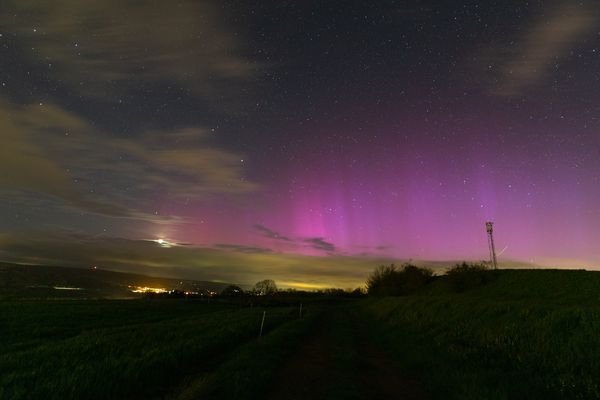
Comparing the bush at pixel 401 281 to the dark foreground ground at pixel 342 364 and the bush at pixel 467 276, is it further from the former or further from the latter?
the dark foreground ground at pixel 342 364

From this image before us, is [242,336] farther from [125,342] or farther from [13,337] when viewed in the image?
[13,337]

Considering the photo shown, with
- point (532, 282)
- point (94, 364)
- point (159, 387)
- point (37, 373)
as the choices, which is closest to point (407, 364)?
point (159, 387)

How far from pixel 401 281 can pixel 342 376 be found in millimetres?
103133

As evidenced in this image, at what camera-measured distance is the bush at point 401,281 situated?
104562mm

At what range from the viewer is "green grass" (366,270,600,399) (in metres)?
10.6

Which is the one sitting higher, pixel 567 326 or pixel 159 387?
pixel 567 326

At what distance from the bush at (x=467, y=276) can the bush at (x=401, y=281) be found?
2466 cm

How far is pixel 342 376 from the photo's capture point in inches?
485

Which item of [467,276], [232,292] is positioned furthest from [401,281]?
[232,292]

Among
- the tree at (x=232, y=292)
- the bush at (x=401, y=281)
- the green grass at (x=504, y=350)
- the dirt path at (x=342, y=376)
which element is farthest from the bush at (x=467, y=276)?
the tree at (x=232, y=292)

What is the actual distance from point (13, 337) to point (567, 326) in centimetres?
3146

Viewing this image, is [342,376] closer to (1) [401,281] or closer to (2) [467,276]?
(2) [467,276]

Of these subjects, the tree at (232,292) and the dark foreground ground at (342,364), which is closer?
the dark foreground ground at (342,364)

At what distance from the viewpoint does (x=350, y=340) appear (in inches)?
862
